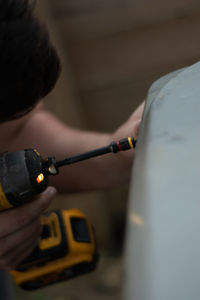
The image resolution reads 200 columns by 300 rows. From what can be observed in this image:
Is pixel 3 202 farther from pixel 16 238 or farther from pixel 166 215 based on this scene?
pixel 166 215

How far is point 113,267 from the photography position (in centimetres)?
259

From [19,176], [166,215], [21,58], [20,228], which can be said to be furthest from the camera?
[20,228]

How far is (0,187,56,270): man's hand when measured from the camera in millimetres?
831

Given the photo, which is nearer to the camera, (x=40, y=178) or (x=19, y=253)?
(x=40, y=178)

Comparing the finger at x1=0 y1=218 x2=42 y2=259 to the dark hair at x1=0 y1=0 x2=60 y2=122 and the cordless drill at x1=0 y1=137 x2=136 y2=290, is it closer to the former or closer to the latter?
the cordless drill at x1=0 y1=137 x2=136 y2=290

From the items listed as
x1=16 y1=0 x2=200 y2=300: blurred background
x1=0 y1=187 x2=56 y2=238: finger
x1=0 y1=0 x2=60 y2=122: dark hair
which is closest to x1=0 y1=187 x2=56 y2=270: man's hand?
x1=0 y1=187 x2=56 y2=238: finger

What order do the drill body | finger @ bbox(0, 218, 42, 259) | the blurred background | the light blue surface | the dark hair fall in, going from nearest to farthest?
the light blue surface, the dark hair, the drill body, finger @ bbox(0, 218, 42, 259), the blurred background

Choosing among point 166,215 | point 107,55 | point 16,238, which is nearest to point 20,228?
point 16,238

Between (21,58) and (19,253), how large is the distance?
1.68 ft

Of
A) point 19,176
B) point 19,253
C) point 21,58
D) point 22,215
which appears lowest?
point 19,253

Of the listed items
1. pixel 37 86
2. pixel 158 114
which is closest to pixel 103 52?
pixel 37 86

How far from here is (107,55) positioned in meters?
2.10

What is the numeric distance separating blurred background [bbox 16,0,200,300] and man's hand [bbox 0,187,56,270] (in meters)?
1.10

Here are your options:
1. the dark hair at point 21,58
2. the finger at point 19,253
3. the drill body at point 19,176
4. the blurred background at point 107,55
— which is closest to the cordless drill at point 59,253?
the finger at point 19,253
